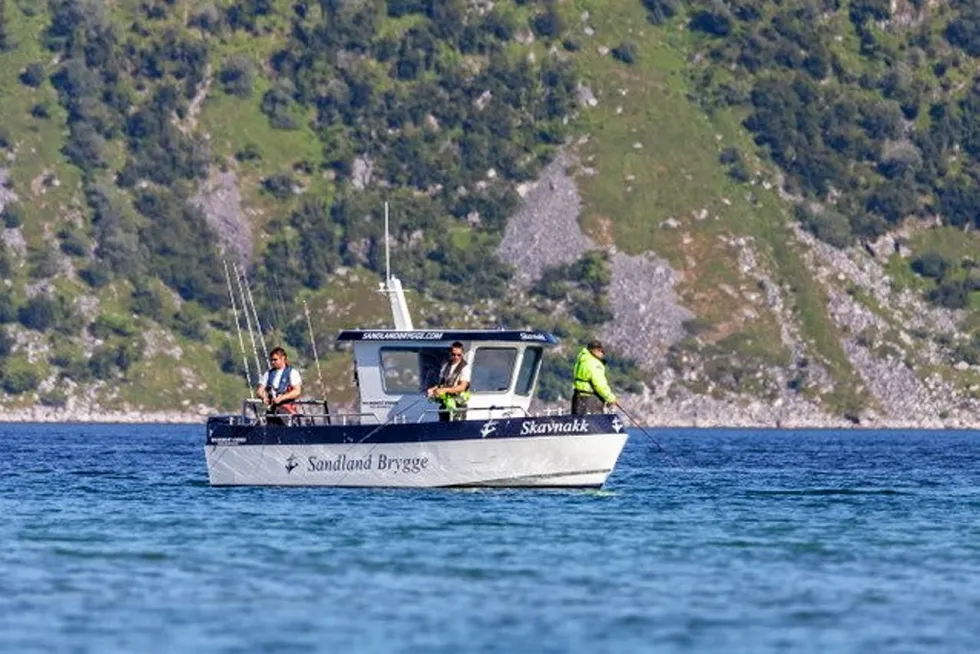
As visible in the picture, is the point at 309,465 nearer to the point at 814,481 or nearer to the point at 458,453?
the point at 458,453

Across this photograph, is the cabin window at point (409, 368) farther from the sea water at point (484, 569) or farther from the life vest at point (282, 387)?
the sea water at point (484, 569)

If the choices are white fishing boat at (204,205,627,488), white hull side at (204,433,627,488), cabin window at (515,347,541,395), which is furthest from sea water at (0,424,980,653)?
cabin window at (515,347,541,395)

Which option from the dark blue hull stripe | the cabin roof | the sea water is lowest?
the sea water

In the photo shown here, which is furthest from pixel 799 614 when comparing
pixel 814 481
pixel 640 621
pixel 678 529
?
pixel 814 481

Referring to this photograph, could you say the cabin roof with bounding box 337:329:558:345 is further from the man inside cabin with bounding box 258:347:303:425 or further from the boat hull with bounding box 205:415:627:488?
the boat hull with bounding box 205:415:627:488

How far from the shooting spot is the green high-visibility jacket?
195 feet

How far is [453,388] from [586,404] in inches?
119

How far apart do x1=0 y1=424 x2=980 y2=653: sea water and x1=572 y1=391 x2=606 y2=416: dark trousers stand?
189cm

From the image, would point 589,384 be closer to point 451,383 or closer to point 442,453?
point 451,383

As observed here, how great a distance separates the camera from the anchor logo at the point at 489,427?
58719 millimetres

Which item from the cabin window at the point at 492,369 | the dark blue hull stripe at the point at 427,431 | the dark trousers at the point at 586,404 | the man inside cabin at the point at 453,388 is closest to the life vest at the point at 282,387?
the dark blue hull stripe at the point at 427,431

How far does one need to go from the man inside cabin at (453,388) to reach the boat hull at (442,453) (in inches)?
39.4

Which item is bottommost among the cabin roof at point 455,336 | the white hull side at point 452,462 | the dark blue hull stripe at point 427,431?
the white hull side at point 452,462

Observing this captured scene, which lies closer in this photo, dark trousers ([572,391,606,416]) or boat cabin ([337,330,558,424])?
dark trousers ([572,391,606,416])
